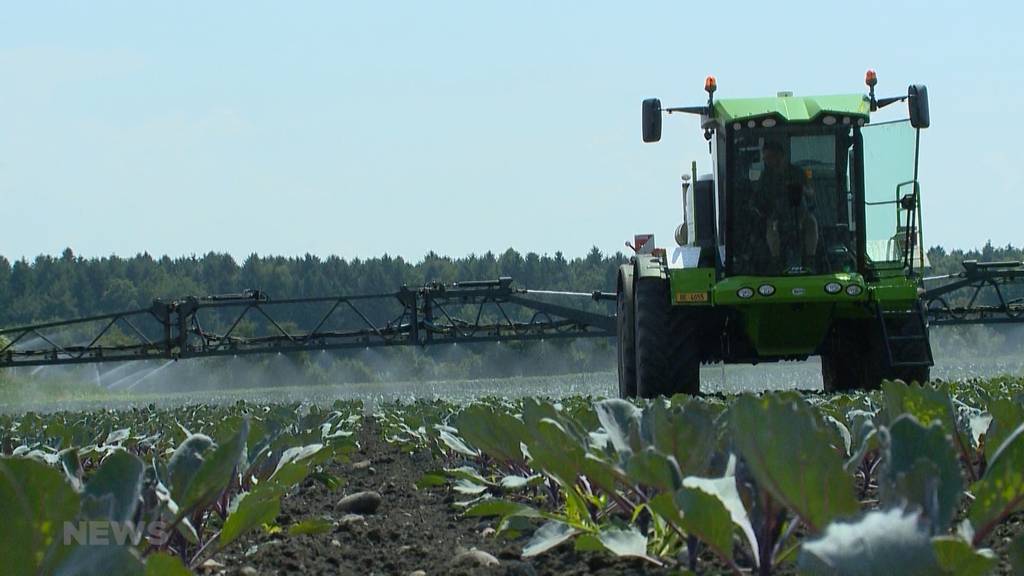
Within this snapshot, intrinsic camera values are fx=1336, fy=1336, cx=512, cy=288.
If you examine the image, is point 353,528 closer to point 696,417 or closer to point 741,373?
point 696,417

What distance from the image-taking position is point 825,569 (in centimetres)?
132

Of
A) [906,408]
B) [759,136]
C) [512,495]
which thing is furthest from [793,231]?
[906,408]

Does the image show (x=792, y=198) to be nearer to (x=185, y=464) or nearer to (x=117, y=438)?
(x=117, y=438)

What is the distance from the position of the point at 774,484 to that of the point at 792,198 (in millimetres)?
10757

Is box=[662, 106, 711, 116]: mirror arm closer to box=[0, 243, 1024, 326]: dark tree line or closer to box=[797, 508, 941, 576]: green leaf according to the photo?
box=[797, 508, 941, 576]: green leaf

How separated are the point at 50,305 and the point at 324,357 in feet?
95.9

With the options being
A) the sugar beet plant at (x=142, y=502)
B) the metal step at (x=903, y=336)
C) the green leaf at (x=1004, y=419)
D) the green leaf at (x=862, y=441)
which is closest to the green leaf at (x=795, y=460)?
the green leaf at (x=862, y=441)

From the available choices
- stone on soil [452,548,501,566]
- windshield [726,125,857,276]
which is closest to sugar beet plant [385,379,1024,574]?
stone on soil [452,548,501,566]

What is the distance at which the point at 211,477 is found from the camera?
2.31 metres

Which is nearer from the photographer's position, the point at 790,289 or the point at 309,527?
the point at 309,527

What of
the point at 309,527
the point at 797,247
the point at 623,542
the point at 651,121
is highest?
the point at 651,121

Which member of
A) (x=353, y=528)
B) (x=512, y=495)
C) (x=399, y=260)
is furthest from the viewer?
(x=399, y=260)

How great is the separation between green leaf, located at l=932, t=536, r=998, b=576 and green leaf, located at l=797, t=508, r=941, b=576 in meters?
0.03

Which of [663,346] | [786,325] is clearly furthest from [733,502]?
[786,325]
